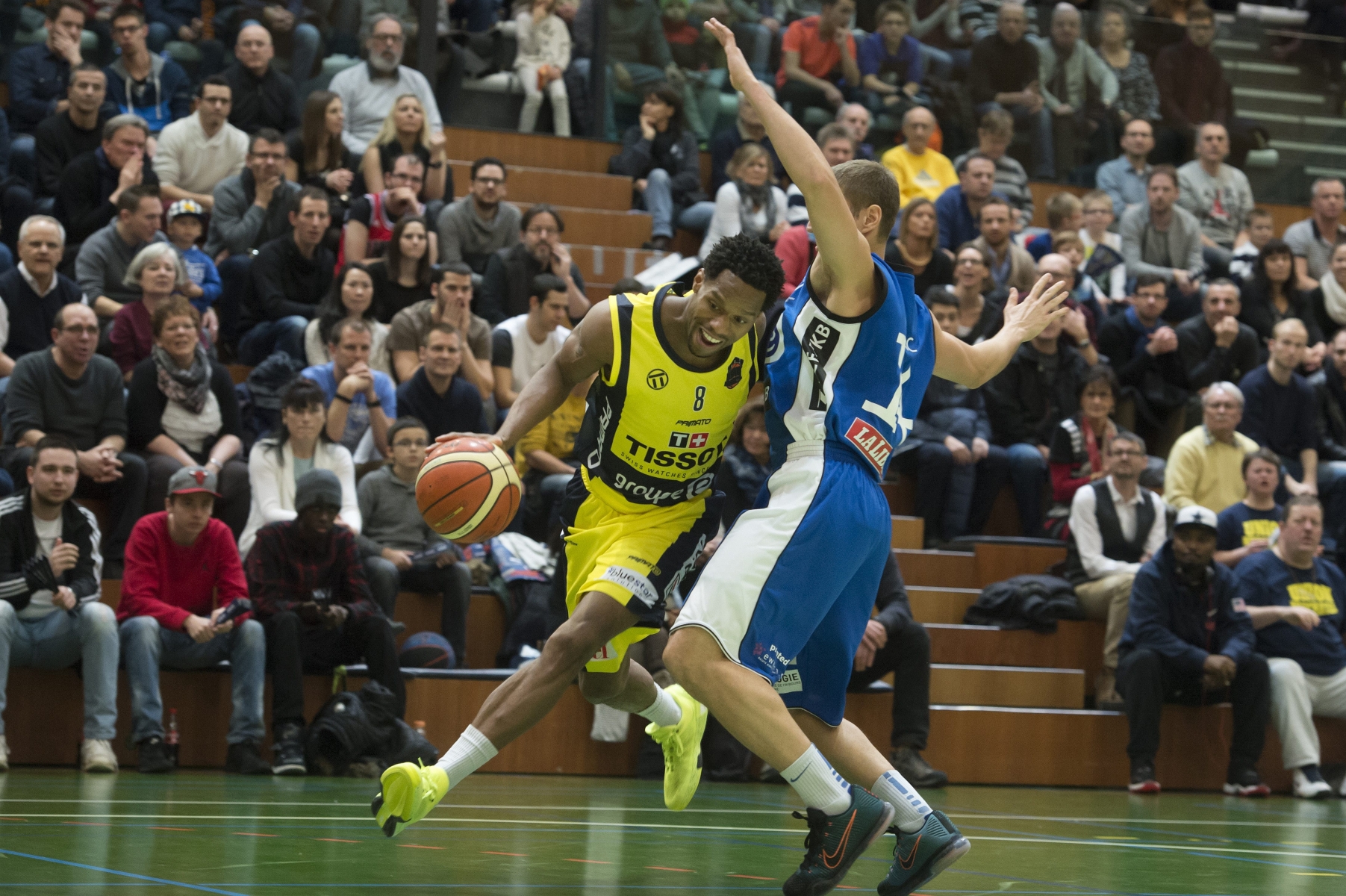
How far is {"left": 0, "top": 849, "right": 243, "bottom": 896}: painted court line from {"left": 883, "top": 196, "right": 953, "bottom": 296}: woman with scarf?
7320 mm

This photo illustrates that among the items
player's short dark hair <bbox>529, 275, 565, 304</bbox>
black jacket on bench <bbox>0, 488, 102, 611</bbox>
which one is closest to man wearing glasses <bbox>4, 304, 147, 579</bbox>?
black jacket on bench <bbox>0, 488, 102, 611</bbox>

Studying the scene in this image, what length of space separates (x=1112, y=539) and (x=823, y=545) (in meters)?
5.97

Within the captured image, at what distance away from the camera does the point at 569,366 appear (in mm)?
5020

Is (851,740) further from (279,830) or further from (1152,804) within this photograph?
(1152,804)

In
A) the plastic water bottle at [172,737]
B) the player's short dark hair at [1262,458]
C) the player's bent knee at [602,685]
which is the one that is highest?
the player's short dark hair at [1262,458]

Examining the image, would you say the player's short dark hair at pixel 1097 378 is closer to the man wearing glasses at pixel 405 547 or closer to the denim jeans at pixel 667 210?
the denim jeans at pixel 667 210

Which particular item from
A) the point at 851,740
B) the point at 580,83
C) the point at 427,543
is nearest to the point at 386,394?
the point at 427,543

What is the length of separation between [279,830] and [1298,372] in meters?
8.83

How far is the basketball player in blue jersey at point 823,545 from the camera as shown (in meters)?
4.22

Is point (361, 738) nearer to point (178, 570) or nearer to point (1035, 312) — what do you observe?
point (178, 570)

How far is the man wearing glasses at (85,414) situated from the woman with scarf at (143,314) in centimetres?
61

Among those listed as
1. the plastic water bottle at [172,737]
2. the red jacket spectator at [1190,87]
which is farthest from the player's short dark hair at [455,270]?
the red jacket spectator at [1190,87]

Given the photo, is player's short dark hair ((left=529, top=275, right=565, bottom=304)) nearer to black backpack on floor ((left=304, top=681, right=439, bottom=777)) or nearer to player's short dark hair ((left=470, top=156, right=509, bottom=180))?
player's short dark hair ((left=470, top=156, right=509, bottom=180))

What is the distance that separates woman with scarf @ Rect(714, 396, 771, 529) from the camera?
884cm
